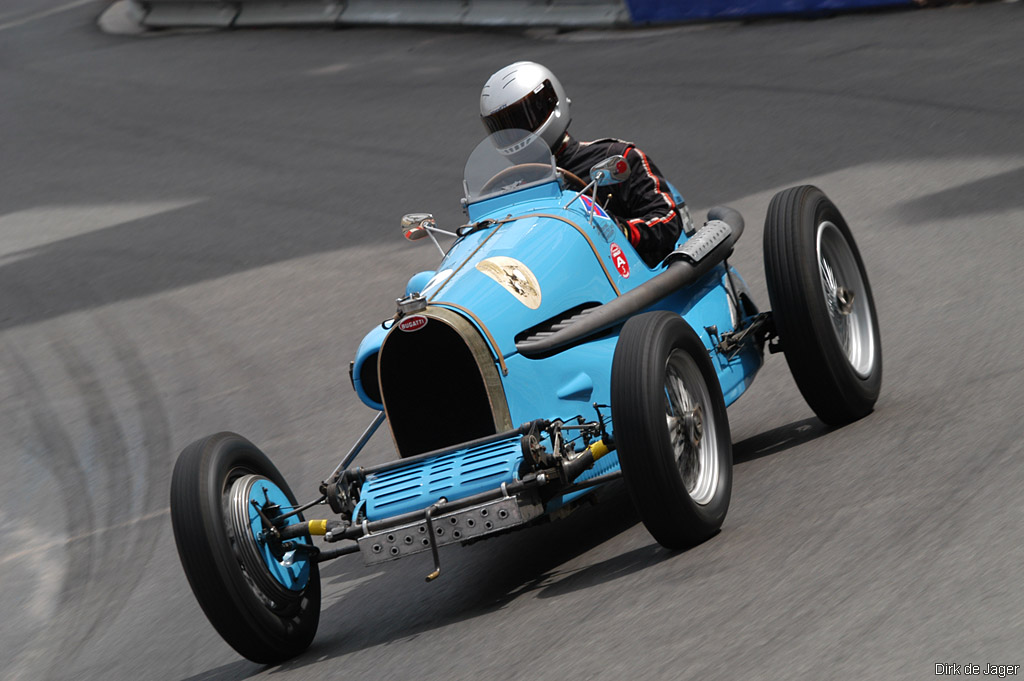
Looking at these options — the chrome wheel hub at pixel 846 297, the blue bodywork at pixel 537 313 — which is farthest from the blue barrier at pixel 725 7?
the blue bodywork at pixel 537 313

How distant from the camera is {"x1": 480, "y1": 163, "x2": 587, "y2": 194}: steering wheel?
6852 mm

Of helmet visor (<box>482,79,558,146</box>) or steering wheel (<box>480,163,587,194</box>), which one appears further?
helmet visor (<box>482,79,558,146</box>)

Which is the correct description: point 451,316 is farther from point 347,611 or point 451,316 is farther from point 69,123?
point 69,123

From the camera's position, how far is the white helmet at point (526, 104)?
7055 mm

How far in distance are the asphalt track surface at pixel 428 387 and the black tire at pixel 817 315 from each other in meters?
0.18

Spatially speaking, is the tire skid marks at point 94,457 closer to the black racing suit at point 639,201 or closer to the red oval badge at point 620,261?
the red oval badge at point 620,261

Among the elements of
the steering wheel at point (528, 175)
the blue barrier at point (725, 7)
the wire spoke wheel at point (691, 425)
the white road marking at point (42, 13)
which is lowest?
the blue barrier at point (725, 7)

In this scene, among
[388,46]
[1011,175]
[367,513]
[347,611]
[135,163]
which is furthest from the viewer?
[388,46]

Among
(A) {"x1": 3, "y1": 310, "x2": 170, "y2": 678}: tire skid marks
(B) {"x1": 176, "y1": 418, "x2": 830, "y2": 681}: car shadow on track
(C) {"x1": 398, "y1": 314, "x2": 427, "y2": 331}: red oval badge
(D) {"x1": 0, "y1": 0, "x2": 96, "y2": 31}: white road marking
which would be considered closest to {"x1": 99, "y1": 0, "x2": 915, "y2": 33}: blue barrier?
(D) {"x1": 0, "y1": 0, "x2": 96, "y2": 31}: white road marking

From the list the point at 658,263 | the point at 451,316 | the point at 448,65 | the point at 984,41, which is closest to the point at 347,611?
the point at 451,316

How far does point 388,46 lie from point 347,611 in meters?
14.9

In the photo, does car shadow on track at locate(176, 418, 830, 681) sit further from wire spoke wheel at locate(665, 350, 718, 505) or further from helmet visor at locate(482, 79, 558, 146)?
helmet visor at locate(482, 79, 558, 146)

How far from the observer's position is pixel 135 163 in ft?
55.6

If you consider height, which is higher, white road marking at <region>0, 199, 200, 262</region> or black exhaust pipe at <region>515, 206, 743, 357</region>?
black exhaust pipe at <region>515, 206, 743, 357</region>
